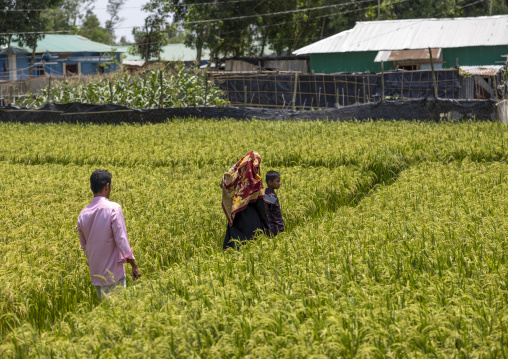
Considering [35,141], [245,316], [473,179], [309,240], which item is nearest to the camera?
[245,316]

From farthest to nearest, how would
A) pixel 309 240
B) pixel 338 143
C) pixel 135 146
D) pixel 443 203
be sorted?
pixel 135 146, pixel 338 143, pixel 443 203, pixel 309 240

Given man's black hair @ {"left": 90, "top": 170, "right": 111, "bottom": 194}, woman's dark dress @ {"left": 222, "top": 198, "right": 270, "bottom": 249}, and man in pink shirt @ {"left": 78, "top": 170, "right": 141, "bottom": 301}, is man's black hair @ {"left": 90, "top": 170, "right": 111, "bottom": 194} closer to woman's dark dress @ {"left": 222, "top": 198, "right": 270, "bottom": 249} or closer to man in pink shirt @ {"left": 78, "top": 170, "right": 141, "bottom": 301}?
man in pink shirt @ {"left": 78, "top": 170, "right": 141, "bottom": 301}

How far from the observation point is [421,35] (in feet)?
104

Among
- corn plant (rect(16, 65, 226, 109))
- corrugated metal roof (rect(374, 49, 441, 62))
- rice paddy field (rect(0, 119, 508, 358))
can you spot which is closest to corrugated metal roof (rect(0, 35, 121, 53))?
corn plant (rect(16, 65, 226, 109))

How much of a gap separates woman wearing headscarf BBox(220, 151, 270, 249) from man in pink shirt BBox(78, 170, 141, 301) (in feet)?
4.92

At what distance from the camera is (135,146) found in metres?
14.4

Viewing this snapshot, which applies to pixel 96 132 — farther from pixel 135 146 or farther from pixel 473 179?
pixel 473 179

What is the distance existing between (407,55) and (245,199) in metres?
26.6

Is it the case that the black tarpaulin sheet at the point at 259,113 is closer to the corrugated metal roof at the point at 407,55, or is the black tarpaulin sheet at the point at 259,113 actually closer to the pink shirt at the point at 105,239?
the pink shirt at the point at 105,239

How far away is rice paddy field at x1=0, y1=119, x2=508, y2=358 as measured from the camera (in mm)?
4137

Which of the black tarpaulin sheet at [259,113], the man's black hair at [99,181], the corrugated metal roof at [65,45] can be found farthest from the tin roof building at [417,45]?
the man's black hair at [99,181]

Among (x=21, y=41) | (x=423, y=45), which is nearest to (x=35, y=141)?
(x=423, y=45)

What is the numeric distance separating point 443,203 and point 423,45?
80.7ft

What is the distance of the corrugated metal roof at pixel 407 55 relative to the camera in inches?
1211
